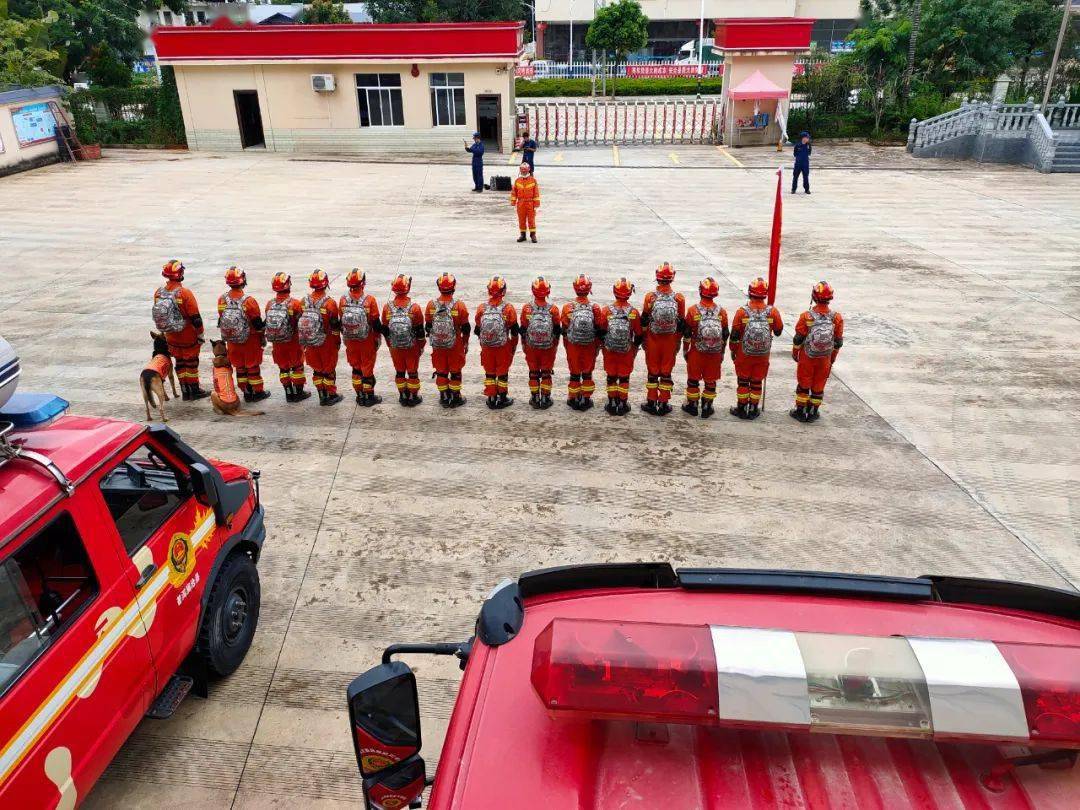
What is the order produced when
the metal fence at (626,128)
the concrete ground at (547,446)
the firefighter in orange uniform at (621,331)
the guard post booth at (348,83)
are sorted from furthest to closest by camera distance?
1. the metal fence at (626,128)
2. the guard post booth at (348,83)
3. the firefighter in orange uniform at (621,331)
4. the concrete ground at (547,446)

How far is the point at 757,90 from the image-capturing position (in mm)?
26297

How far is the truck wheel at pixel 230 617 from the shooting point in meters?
4.98

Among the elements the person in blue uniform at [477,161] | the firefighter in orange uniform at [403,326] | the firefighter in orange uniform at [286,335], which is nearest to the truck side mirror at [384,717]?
the firefighter in orange uniform at [403,326]

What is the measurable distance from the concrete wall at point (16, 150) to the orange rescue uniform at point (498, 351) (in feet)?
71.6

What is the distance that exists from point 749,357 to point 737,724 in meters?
6.33

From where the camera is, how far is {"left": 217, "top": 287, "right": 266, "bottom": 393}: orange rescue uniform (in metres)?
8.84

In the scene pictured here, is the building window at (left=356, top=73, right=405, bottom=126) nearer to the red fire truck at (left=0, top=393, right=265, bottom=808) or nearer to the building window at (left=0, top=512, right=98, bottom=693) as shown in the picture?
the red fire truck at (left=0, top=393, right=265, bottom=808)

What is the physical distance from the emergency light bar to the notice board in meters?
27.7

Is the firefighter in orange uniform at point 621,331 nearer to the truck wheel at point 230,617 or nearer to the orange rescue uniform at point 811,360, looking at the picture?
the orange rescue uniform at point 811,360

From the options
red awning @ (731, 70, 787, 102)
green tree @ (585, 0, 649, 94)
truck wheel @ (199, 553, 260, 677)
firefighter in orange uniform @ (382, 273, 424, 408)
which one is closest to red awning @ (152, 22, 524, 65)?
red awning @ (731, 70, 787, 102)

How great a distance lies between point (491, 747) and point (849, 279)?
42.5ft

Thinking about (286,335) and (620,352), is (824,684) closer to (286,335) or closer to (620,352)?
(620,352)

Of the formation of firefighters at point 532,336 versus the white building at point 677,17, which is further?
the white building at point 677,17

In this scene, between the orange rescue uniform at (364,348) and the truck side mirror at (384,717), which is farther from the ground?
the truck side mirror at (384,717)
